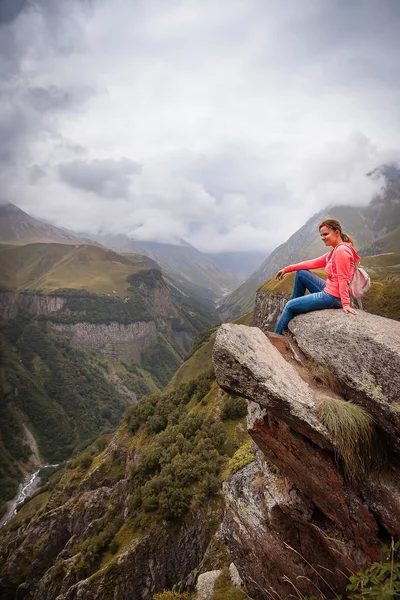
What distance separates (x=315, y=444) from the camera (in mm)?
8008

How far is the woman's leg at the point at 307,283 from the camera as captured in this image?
10.5 meters

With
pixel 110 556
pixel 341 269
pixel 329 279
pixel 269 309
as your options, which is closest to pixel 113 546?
pixel 110 556

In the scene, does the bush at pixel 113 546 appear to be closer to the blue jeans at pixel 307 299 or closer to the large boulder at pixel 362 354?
the blue jeans at pixel 307 299

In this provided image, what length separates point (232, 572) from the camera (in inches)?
564

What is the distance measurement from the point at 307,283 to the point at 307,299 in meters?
0.99

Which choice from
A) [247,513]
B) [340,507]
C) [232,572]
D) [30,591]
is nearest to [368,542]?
[340,507]

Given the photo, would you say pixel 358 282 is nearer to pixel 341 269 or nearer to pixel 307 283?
pixel 341 269

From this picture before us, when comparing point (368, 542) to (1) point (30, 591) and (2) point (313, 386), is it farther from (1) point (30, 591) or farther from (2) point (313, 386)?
(1) point (30, 591)

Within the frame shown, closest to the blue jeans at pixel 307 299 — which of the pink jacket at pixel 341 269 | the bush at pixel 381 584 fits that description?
the pink jacket at pixel 341 269

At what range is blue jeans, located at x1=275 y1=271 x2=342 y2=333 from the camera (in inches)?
385

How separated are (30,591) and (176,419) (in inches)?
1670

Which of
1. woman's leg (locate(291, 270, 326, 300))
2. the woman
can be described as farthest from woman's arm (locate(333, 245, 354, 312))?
woman's leg (locate(291, 270, 326, 300))

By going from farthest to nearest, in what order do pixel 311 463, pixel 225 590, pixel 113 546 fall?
pixel 113 546
pixel 225 590
pixel 311 463

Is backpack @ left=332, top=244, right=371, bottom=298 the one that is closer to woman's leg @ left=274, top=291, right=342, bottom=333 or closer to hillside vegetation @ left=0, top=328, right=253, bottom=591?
woman's leg @ left=274, top=291, right=342, bottom=333
